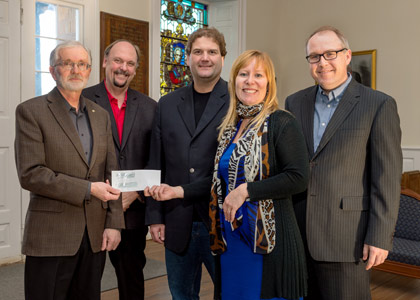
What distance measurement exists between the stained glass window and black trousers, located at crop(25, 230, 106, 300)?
409 cm

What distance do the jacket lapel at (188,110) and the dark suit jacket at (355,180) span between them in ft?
2.08

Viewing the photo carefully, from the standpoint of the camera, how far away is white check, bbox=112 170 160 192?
2.09 meters

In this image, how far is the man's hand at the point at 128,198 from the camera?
255 cm

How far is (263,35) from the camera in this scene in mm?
7141

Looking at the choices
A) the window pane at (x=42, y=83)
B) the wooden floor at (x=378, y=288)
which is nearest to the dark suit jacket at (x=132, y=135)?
the wooden floor at (x=378, y=288)

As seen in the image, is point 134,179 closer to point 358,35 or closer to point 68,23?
point 68,23

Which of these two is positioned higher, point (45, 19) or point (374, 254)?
point (45, 19)

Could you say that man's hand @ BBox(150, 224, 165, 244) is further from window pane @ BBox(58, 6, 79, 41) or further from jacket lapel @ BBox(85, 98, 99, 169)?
window pane @ BBox(58, 6, 79, 41)

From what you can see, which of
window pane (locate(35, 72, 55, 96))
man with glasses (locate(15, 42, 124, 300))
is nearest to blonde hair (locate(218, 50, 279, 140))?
man with glasses (locate(15, 42, 124, 300))

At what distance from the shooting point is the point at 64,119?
6.79ft

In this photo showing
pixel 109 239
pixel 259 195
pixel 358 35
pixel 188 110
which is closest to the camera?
pixel 259 195

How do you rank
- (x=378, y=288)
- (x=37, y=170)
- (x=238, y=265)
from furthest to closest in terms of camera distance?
(x=378, y=288)
(x=37, y=170)
(x=238, y=265)

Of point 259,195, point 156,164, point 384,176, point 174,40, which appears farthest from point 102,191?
point 174,40

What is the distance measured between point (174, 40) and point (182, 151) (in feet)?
14.1
